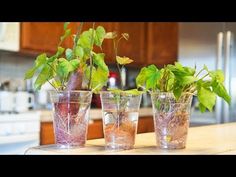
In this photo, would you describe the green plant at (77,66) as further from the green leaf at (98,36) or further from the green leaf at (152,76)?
the green leaf at (152,76)

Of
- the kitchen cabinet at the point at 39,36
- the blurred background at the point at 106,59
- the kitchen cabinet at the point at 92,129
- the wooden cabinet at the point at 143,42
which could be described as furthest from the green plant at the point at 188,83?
the wooden cabinet at the point at 143,42

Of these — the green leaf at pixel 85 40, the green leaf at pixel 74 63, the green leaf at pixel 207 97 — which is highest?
the green leaf at pixel 85 40

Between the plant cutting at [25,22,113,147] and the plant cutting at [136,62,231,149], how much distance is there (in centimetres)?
12

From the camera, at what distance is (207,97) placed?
0.69 meters

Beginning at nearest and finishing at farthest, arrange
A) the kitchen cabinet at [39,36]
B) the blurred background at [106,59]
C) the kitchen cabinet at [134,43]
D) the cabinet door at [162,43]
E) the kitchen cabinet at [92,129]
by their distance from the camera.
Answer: the blurred background at [106,59], the kitchen cabinet at [92,129], the kitchen cabinet at [39,36], the kitchen cabinet at [134,43], the cabinet door at [162,43]

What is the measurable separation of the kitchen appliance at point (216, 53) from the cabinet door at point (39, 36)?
1143 millimetres

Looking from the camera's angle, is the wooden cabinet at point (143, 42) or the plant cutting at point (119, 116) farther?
the wooden cabinet at point (143, 42)

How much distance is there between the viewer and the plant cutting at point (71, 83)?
72 centimetres

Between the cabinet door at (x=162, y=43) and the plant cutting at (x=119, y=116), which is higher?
the cabinet door at (x=162, y=43)

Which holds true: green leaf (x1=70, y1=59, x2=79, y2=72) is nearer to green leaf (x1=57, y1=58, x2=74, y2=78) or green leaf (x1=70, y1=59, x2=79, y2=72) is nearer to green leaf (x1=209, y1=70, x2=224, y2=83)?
green leaf (x1=57, y1=58, x2=74, y2=78)
